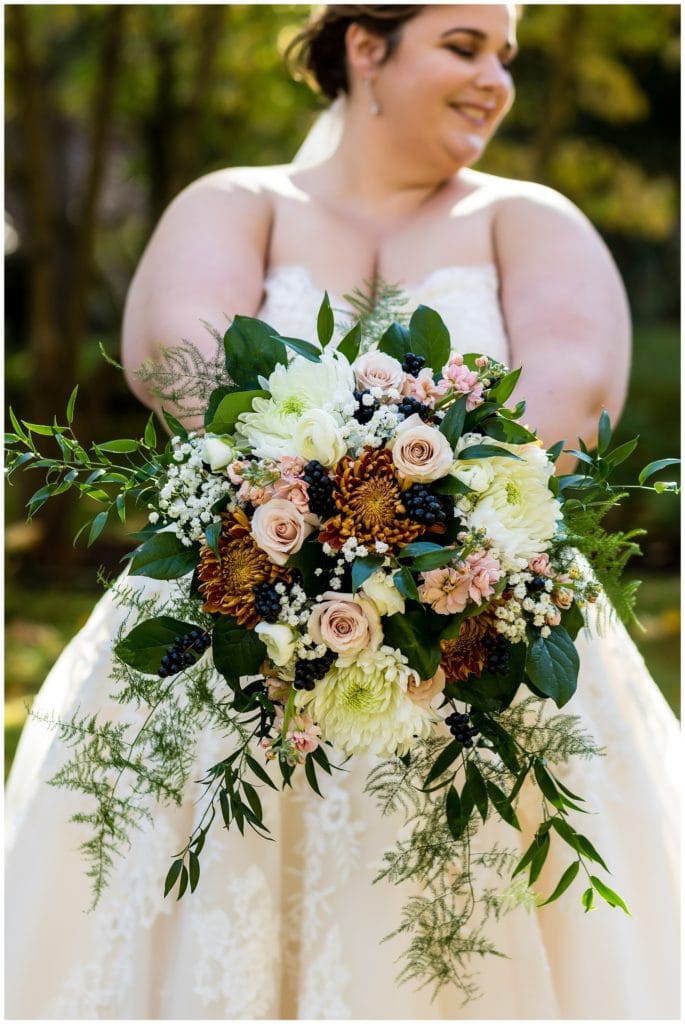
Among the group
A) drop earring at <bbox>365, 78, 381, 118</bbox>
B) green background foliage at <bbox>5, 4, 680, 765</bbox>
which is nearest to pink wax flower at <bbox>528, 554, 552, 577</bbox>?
drop earring at <bbox>365, 78, 381, 118</bbox>

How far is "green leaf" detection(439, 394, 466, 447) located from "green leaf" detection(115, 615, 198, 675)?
486 mm

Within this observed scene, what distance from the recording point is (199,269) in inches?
90.4

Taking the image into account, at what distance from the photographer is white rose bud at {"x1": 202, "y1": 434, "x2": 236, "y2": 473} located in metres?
1.61

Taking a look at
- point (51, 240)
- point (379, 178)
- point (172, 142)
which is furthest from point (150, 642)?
point (172, 142)

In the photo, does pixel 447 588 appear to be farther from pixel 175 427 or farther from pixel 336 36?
pixel 336 36

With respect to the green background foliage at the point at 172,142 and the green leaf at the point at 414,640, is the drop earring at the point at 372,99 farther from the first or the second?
the green background foliage at the point at 172,142

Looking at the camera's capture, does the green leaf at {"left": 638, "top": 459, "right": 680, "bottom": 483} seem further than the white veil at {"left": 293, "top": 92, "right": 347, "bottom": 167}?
No

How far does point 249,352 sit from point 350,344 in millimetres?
161

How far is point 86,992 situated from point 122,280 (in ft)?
36.0

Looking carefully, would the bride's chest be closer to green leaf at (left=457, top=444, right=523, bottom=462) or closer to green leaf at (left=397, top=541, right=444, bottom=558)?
green leaf at (left=457, top=444, right=523, bottom=462)

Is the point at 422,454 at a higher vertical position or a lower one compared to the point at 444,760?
higher

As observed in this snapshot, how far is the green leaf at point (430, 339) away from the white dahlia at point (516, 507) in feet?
0.55

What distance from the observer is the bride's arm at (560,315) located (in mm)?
2209

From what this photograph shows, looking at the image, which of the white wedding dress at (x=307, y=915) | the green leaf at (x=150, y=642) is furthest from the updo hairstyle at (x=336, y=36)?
the green leaf at (x=150, y=642)
